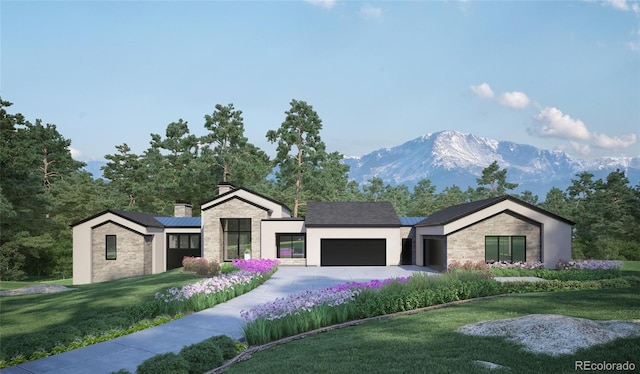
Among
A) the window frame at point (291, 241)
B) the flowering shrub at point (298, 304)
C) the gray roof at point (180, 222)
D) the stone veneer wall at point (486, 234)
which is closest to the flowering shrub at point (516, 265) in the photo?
the stone veneer wall at point (486, 234)

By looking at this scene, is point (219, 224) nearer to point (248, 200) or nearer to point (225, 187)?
point (248, 200)

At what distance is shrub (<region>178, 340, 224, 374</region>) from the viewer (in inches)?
302

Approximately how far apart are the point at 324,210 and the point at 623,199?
97.8 feet

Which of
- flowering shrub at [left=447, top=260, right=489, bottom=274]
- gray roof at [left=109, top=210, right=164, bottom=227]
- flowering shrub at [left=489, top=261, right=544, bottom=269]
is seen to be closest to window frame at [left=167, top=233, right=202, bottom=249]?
gray roof at [left=109, top=210, right=164, bottom=227]

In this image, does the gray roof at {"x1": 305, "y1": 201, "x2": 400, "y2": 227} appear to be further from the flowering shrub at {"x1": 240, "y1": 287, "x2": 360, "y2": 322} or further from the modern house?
the flowering shrub at {"x1": 240, "y1": 287, "x2": 360, "y2": 322}

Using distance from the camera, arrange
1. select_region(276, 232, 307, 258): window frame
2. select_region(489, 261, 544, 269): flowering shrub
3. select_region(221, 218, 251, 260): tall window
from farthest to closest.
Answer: select_region(221, 218, 251, 260): tall window, select_region(276, 232, 307, 258): window frame, select_region(489, 261, 544, 269): flowering shrub

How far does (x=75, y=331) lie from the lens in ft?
33.9

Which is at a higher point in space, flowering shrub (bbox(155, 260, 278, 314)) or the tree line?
the tree line

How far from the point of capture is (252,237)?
30.3 m

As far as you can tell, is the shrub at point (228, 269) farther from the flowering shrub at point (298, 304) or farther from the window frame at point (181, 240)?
the flowering shrub at point (298, 304)

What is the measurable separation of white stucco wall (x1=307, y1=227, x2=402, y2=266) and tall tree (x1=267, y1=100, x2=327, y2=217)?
17258mm

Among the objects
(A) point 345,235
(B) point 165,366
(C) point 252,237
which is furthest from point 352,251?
(B) point 165,366

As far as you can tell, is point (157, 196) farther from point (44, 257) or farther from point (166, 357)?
point (166, 357)

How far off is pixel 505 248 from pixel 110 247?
24.4 meters
